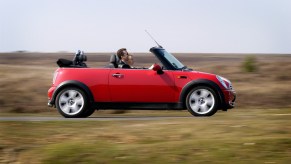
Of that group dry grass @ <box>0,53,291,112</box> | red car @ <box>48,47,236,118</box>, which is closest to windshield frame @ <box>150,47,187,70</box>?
red car @ <box>48,47,236,118</box>

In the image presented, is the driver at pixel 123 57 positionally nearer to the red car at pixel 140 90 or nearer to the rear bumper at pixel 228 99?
the red car at pixel 140 90

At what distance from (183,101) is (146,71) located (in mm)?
945

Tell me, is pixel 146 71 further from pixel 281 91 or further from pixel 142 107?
pixel 281 91

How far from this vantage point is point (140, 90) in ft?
48.0

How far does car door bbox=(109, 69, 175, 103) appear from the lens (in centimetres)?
1460

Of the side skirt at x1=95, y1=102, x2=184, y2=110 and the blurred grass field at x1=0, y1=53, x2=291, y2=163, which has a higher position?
the side skirt at x1=95, y1=102, x2=184, y2=110

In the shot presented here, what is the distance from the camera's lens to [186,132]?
11438 millimetres

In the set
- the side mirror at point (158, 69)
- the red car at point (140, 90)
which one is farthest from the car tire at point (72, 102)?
the side mirror at point (158, 69)

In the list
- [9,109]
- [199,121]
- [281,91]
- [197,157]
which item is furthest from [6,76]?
[197,157]

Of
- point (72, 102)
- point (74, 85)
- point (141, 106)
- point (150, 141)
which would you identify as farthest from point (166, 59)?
point (150, 141)

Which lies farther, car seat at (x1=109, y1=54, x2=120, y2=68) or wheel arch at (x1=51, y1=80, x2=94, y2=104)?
car seat at (x1=109, y1=54, x2=120, y2=68)

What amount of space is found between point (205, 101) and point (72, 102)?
265 cm

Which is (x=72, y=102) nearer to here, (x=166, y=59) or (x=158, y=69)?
(x=158, y=69)

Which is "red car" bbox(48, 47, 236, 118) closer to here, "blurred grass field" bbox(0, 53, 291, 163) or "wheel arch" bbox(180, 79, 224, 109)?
"wheel arch" bbox(180, 79, 224, 109)
